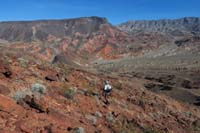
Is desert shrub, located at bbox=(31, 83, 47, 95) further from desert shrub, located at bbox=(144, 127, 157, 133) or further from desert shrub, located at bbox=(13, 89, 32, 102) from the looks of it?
desert shrub, located at bbox=(144, 127, 157, 133)

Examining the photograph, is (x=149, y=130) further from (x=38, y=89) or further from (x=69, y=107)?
(x=38, y=89)

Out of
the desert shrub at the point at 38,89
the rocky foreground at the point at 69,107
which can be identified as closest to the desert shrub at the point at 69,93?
the rocky foreground at the point at 69,107

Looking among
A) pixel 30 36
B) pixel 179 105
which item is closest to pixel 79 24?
pixel 30 36

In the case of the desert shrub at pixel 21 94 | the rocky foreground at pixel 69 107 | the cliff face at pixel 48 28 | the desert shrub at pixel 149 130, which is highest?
the cliff face at pixel 48 28

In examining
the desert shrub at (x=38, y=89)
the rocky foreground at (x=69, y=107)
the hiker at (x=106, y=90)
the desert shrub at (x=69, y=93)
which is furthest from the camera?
the hiker at (x=106, y=90)

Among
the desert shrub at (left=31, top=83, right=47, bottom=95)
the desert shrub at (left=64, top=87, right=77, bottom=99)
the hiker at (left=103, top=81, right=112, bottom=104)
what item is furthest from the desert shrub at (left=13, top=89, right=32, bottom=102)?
the hiker at (left=103, top=81, right=112, bottom=104)

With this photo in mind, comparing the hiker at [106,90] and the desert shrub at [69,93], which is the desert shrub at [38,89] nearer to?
the desert shrub at [69,93]

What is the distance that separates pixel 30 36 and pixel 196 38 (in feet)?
200

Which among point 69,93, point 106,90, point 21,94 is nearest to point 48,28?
point 106,90

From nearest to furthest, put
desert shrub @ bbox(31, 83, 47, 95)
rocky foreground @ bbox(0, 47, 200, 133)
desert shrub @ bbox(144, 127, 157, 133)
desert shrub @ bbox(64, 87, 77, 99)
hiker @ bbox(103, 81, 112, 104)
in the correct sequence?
rocky foreground @ bbox(0, 47, 200, 133) < desert shrub @ bbox(31, 83, 47, 95) < desert shrub @ bbox(144, 127, 157, 133) < desert shrub @ bbox(64, 87, 77, 99) < hiker @ bbox(103, 81, 112, 104)

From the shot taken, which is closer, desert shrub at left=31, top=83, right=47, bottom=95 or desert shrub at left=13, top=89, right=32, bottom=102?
desert shrub at left=13, top=89, right=32, bottom=102

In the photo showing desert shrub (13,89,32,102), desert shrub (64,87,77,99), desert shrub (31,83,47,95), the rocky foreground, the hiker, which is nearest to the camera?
the rocky foreground

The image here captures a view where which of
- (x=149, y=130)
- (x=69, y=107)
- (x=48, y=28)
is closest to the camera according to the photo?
(x=69, y=107)

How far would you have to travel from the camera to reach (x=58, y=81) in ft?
50.7
